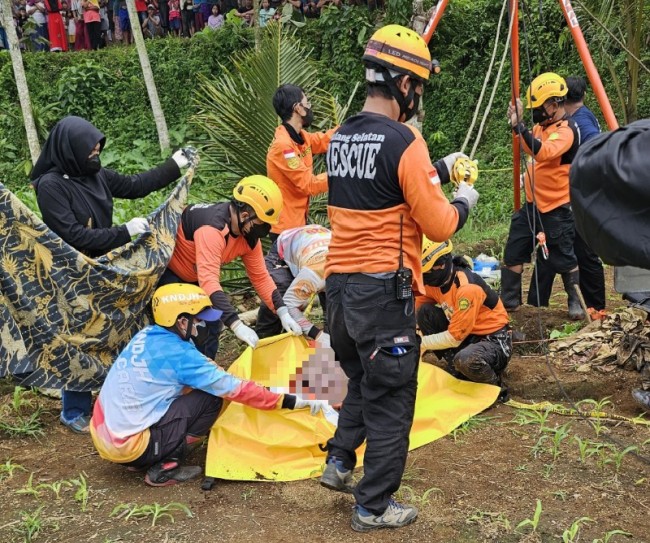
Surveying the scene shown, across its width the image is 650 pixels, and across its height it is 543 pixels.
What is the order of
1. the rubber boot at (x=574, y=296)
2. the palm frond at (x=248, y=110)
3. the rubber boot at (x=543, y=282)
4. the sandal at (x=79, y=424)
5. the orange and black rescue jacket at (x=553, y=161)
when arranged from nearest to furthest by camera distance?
the sandal at (x=79, y=424) → the orange and black rescue jacket at (x=553, y=161) → the rubber boot at (x=574, y=296) → the rubber boot at (x=543, y=282) → the palm frond at (x=248, y=110)

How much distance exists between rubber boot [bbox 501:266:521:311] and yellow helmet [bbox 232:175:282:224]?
257cm

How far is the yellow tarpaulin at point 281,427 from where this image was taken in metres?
3.91

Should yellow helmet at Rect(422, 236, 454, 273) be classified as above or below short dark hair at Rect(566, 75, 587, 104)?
below

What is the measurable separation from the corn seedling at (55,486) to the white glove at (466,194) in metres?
2.43

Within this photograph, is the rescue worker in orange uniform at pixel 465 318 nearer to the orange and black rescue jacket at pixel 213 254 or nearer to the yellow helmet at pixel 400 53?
the orange and black rescue jacket at pixel 213 254

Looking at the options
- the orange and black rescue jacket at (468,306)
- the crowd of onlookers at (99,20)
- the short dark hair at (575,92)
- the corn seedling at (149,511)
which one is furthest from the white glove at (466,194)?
the crowd of onlookers at (99,20)

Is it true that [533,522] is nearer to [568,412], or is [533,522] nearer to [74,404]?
[568,412]

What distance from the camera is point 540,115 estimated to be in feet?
19.8

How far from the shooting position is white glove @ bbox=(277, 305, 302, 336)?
180 inches

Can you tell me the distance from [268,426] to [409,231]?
1.47 m

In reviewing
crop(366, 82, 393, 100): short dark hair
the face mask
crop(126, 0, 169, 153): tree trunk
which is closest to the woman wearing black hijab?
the face mask

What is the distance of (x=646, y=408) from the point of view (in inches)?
171

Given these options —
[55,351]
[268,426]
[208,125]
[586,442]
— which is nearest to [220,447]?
[268,426]

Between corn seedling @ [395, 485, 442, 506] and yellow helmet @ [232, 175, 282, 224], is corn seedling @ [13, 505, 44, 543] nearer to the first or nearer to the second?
corn seedling @ [395, 485, 442, 506]
